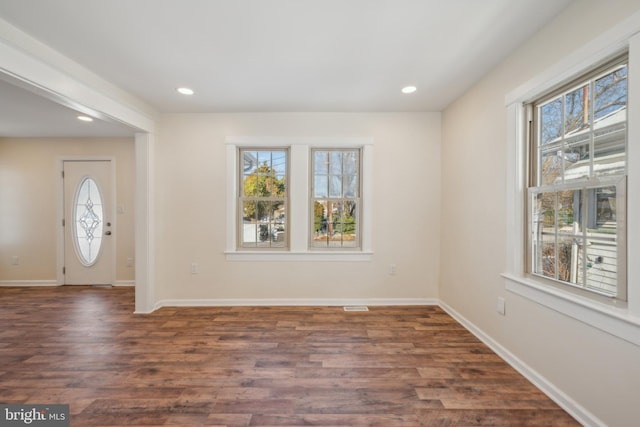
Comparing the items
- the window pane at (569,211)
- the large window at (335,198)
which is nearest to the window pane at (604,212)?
the window pane at (569,211)

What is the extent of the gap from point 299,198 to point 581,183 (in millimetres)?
2618

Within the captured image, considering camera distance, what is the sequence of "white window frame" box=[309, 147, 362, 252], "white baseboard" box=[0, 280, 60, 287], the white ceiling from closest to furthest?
the white ceiling < "white window frame" box=[309, 147, 362, 252] < "white baseboard" box=[0, 280, 60, 287]

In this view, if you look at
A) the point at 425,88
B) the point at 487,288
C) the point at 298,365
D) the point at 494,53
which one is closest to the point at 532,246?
the point at 487,288

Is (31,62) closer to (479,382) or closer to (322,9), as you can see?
(322,9)

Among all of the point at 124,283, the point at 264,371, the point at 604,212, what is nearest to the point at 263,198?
the point at 264,371

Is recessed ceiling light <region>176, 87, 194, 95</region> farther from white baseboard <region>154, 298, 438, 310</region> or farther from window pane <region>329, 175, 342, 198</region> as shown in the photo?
white baseboard <region>154, 298, 438, 310</region>

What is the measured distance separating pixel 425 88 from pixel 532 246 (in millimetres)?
1788

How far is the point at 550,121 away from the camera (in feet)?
6.43

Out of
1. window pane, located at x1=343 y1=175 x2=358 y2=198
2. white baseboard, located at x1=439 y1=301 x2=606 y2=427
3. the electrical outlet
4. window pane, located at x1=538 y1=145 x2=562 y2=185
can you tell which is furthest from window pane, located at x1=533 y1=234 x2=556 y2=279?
window pane, located at x1=343 y1=175 x2=358 y2=198

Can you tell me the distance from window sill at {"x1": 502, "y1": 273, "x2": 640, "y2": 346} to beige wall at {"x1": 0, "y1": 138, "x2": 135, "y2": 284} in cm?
530

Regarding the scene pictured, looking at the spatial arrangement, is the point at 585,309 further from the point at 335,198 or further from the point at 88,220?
the point at 88,220

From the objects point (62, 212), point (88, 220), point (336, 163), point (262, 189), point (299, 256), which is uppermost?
point (336, 163)

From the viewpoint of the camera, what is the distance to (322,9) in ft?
5.47

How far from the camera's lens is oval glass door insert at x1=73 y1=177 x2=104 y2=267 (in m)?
4.50
